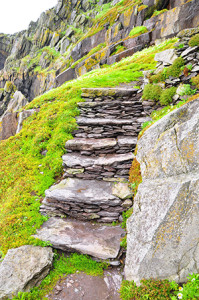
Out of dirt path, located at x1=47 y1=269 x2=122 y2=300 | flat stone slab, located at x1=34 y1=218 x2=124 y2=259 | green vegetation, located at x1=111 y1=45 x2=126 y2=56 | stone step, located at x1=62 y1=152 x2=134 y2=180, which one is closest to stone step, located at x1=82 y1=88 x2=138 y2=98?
stone step, located at x1=62 y1=152 x2=134 y2=180

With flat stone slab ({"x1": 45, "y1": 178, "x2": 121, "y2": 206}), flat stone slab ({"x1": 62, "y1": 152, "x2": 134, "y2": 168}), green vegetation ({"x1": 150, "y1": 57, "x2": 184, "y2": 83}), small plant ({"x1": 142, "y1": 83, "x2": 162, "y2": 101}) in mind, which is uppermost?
green vegetation ({"x1": 150, "y1": 57, "x2": 184, "y2": 83})

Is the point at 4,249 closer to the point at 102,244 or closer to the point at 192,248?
the point at 102,244

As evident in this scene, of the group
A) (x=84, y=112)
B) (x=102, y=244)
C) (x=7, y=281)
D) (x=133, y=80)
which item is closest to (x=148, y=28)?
(x=133, y=80)

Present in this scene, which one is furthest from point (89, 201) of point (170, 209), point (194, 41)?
point (194, 41)

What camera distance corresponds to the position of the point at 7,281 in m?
5.90

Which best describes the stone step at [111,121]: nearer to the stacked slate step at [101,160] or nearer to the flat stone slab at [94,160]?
the stacked slate step at [101,160]

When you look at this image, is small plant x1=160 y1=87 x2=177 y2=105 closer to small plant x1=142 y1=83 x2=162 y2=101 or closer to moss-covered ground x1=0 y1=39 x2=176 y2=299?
small plant x1=142 y1=83 x2=162 y2=101

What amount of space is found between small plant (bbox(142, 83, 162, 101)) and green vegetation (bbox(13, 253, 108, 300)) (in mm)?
10590

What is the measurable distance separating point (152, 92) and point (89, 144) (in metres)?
5.97

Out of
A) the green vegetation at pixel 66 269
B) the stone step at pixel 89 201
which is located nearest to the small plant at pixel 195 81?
the stone step at pixel 89 201

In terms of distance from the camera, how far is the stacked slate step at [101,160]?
8172mm

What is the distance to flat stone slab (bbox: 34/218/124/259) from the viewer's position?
672 centimetres

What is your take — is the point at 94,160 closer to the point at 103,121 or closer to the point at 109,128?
the point at 109,128

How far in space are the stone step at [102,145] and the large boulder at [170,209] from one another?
Answer: 3948mm
